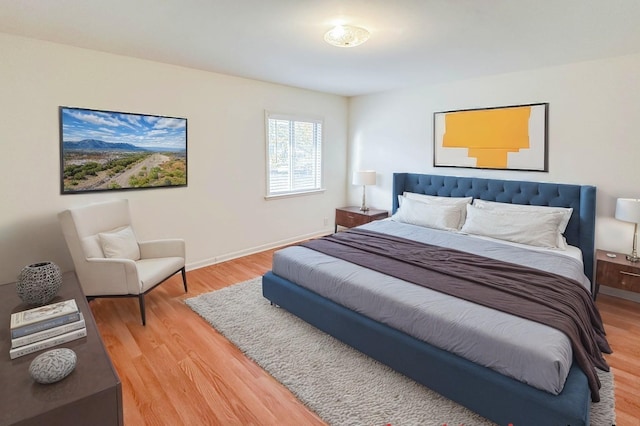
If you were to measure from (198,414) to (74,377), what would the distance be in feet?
2.27

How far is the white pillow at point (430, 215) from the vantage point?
399cm

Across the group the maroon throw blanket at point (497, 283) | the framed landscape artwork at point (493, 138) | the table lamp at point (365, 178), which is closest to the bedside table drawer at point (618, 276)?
the maroon throw blanket at point (497, 283)

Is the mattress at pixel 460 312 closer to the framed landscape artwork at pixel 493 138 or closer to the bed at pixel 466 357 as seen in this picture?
the bed at pixel 466 357

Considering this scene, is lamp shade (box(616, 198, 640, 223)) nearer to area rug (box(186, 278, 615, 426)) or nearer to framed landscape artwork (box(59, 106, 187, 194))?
area rug (box(186, 278, 615, 426))

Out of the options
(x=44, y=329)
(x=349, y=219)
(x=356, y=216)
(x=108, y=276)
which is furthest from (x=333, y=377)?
(x=349, y=219)


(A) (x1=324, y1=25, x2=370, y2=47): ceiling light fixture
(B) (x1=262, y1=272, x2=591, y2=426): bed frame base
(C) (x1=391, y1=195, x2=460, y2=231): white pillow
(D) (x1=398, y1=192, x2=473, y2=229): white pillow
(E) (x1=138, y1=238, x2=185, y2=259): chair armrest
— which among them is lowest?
(B) (x1=262, y1=272, x2=591, y2=426): bed frame base

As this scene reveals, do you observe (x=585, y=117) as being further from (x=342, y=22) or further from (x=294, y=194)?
(x=294, y=194)

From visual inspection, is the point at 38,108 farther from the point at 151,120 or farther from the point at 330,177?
the point at 330,177

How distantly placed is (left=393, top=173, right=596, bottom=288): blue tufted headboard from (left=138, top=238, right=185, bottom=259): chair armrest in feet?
9.79

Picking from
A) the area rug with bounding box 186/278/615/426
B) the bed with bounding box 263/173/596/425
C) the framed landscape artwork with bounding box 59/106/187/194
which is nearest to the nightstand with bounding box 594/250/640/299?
the bed with bounding box 263/173/596/425

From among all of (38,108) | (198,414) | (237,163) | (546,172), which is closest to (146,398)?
(198,414)

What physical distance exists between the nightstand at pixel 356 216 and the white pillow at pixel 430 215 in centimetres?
75

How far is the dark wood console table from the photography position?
4.53ft

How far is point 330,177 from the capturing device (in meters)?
5.82
